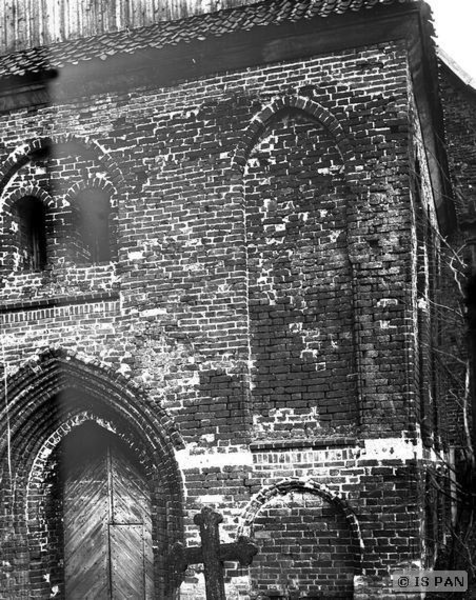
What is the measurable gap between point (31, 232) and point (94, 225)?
2.90 feet

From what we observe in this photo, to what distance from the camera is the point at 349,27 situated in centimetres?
1016

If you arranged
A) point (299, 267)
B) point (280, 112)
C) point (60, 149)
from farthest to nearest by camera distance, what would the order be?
point (60, 149) → point (280, 112) → point (299, 267)

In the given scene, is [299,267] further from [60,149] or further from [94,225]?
[60,149]

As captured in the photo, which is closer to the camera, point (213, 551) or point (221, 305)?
point (213, 551)

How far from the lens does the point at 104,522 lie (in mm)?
11133

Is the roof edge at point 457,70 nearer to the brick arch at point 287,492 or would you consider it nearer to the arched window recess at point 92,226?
the arched window recess at point 92,226

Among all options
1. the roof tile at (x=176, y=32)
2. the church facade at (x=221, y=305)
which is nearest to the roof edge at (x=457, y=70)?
the church facade at (x=221, y=305)

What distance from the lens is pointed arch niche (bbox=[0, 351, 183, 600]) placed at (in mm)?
10859

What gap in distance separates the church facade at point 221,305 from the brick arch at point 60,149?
0.08 feet

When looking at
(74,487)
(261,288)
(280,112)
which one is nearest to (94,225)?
(261,288)

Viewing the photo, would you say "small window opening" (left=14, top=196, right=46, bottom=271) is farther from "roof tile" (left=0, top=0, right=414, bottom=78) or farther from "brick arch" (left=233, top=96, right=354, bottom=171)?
"brick arch" (left=233, top=96, right=354, bottom=171)

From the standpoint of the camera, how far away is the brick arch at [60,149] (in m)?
10.9

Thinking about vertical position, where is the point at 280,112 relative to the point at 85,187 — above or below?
above

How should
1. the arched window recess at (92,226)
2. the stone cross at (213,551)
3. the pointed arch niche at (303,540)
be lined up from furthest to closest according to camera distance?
the arched window recess at (92,226)
the pointed arch niche at (303,540)
the stone cross at (213,551)
